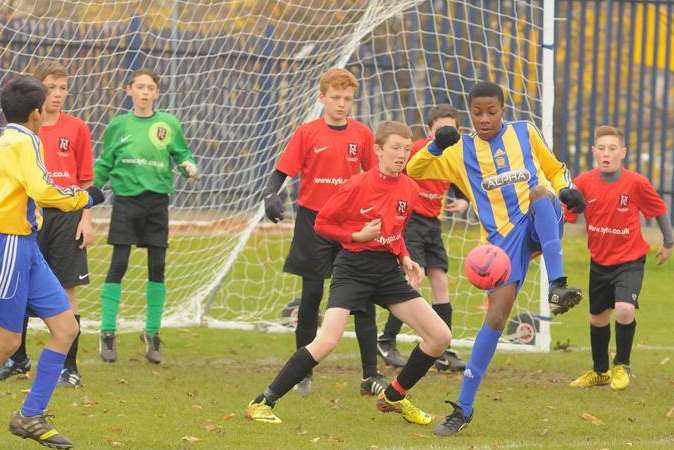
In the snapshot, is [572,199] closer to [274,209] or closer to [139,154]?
[274,209]

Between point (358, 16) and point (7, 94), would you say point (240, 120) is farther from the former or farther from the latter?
point (7, 94)

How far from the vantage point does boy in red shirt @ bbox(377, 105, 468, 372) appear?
8891 millimetres

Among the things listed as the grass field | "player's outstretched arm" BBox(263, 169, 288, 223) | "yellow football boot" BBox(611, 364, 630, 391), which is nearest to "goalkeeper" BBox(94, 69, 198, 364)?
the grass field

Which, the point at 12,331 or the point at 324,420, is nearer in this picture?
the point at 12,331

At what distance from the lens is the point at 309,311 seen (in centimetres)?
794

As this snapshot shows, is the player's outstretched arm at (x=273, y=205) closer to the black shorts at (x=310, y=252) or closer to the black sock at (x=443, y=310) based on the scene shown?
the black shorts at (x=310, y=252)

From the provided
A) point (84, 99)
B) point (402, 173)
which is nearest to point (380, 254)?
point (402, 173)

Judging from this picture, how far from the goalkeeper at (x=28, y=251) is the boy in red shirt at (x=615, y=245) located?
3.44 metres

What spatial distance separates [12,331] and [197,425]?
114 cm

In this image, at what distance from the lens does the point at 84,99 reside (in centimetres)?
1038

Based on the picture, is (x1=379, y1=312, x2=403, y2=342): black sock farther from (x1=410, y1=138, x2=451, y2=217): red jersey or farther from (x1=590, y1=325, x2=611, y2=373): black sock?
(x1=590, y1=325, x2=611, y2=373): black sock

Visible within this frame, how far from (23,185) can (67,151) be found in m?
2.12

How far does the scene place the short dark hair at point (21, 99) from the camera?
6090 millimetres

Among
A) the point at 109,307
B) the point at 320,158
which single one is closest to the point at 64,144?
the point at 109,307
